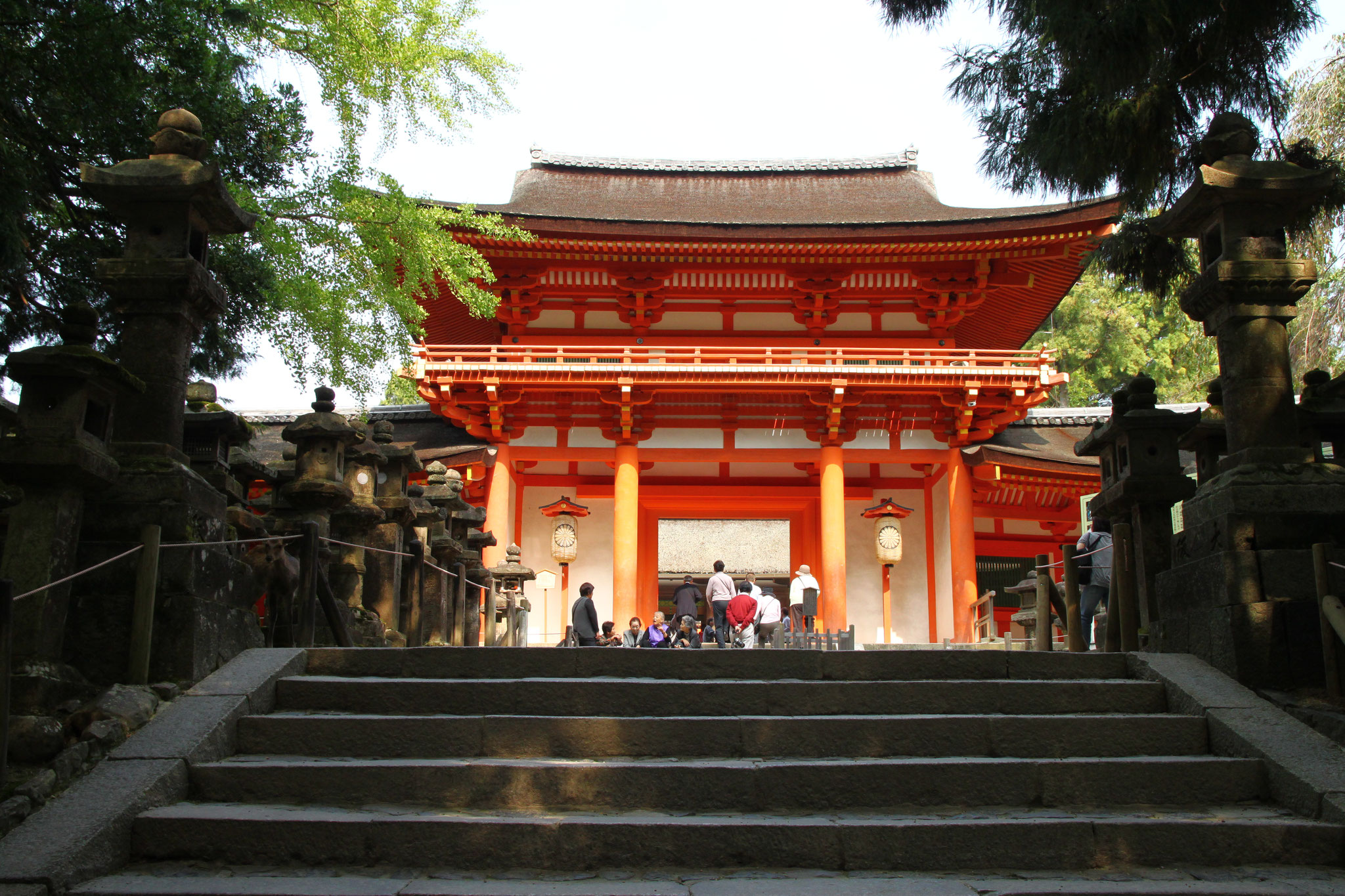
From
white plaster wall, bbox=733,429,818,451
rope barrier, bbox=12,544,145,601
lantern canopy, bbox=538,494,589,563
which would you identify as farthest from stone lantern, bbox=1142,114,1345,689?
lantern canopy, bbox=538,494,589,563

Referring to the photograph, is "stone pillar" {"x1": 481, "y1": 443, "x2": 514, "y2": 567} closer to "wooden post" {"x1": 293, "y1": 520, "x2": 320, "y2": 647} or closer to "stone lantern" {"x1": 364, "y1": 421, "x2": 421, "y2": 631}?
"stone lantern" {"x1": 364, "y1": 421, "x2": 421, "y2": 631}

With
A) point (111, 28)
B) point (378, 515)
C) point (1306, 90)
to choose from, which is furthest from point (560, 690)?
point (1306, 90)

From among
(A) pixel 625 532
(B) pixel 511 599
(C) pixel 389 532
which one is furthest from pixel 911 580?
(C) pixel 389 532

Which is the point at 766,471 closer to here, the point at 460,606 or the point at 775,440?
the point at 775,440

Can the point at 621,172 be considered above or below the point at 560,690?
above

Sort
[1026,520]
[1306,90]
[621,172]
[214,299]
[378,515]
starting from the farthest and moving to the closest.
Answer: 1. [621,172]
2. [1026,520]
3. [1306,90]
4. [378,515]
5. [214,299]

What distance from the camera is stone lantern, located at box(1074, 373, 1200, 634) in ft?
19.3

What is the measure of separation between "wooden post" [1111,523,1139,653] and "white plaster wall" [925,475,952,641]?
31.6 ft

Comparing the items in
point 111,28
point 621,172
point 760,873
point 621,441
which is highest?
point 621,172

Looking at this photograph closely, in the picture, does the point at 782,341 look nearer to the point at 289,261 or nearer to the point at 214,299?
the point at 289,261

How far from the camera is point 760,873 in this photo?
3.43 metres

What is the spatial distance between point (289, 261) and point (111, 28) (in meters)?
2.30

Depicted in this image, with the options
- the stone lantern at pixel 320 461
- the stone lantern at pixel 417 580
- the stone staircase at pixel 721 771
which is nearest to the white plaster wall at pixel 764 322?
the stone lantern at pixel 417 580

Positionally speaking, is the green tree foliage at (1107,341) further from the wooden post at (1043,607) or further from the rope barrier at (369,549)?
the rope barrier at (369,549)
